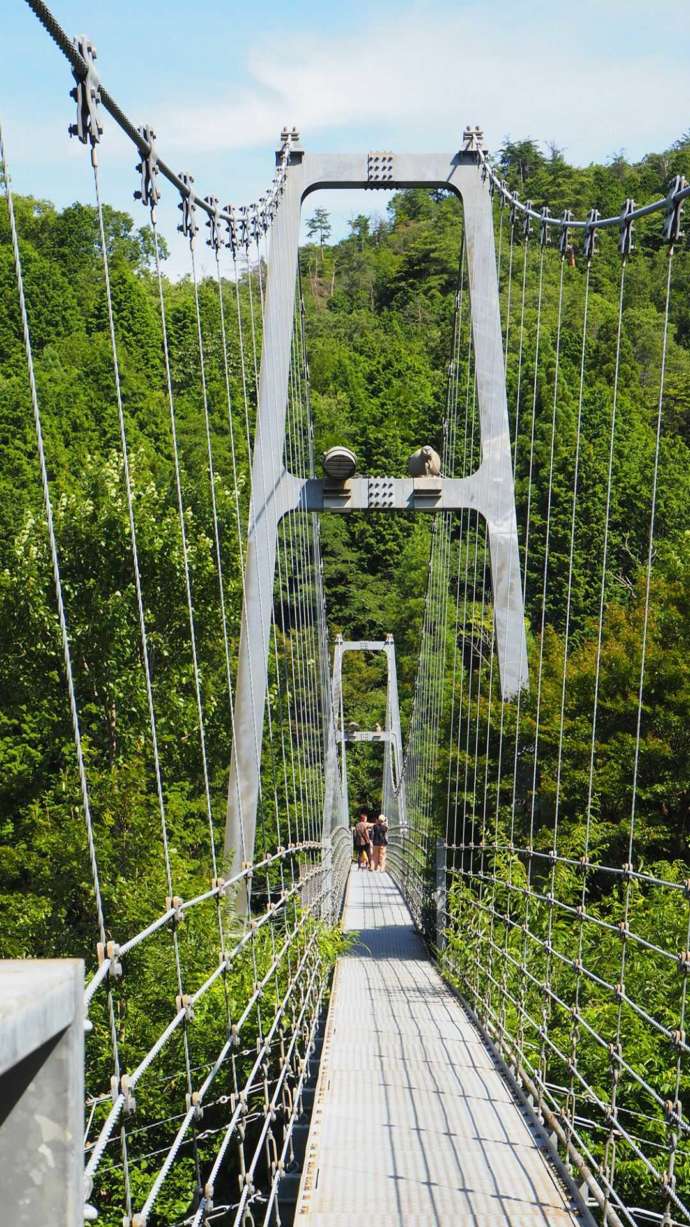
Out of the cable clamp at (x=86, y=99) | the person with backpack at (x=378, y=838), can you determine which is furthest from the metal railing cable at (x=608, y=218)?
the person with backpack at (x=378, y=838)

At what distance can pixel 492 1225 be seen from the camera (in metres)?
3.68

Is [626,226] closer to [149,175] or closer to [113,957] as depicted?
[149,175]

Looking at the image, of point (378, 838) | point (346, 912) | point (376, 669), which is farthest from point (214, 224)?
point (376, 669)

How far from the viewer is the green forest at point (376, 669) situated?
269 inches

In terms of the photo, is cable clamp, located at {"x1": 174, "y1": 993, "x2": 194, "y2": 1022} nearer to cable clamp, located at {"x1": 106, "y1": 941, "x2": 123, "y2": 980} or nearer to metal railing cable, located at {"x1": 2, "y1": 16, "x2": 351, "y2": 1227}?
metal railing cable, located at {"x1": 2, "y1": 16, "x2": 351, "y2": 1227}

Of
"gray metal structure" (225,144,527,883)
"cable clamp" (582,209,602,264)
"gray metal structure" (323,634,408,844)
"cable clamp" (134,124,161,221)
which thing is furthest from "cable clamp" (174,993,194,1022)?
"gray metal structure" (323,634,408,844)

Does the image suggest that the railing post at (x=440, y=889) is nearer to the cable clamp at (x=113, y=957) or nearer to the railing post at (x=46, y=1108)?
the cable clamp at (x=113, y=957)

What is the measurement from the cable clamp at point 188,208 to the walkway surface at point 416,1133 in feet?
9.82

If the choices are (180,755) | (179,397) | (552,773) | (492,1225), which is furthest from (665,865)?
(179,397)

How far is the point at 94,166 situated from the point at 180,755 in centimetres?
1480

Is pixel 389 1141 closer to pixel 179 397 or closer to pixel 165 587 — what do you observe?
pixel 165 587

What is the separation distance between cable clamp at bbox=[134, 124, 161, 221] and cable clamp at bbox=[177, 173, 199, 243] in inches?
30.4

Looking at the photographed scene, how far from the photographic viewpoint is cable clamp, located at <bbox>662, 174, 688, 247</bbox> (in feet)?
14.9

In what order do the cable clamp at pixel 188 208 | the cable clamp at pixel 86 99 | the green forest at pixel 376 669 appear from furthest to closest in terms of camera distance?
the green forest at pixel 376 669 < the cable clamp at pixel 188 208 < the cable clamp at pixel 86 99
